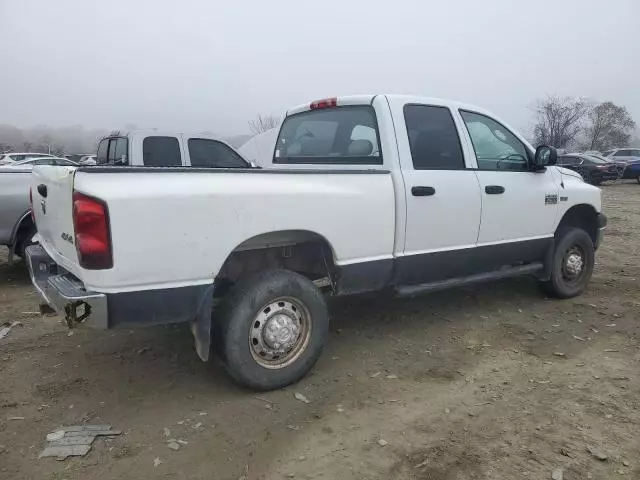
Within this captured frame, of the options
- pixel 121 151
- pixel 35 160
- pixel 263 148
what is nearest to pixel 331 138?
pixel 263 148

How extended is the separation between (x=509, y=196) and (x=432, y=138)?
3.12 ft

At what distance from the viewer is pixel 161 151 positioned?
8.73m

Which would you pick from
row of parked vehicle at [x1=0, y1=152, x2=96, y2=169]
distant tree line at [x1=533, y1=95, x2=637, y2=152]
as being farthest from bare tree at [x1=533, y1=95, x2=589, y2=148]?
row of parked vehicle at [x1=0, y1=152, x2=96, y2=169]

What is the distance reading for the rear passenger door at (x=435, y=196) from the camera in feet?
13.3

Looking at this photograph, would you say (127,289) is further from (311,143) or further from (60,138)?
(60,138)

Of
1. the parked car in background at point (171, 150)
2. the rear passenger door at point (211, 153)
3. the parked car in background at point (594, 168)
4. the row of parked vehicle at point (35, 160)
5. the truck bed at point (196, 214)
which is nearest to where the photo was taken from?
the truck bed at point (196, 214)

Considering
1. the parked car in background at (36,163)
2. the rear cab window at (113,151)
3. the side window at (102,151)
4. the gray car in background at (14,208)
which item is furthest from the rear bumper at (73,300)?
the side window at (102,151)

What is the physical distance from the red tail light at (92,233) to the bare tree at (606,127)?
198 ft

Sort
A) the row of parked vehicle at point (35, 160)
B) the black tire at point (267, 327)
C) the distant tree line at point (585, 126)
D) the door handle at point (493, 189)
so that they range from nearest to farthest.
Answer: the black tire at point (267, 327) → the door handle at point (493, 189) → the row of parked vehicle at point (35, 160) → the distant tree line at point (585, 126)

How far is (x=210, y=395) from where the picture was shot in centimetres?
351

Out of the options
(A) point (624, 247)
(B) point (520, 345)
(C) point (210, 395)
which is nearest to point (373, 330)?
(B) point (520, 345)

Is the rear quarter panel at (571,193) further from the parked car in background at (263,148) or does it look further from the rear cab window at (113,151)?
the rear cab window at (113,151)

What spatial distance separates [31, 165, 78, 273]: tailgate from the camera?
3106 mm

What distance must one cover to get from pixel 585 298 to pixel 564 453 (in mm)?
3242
